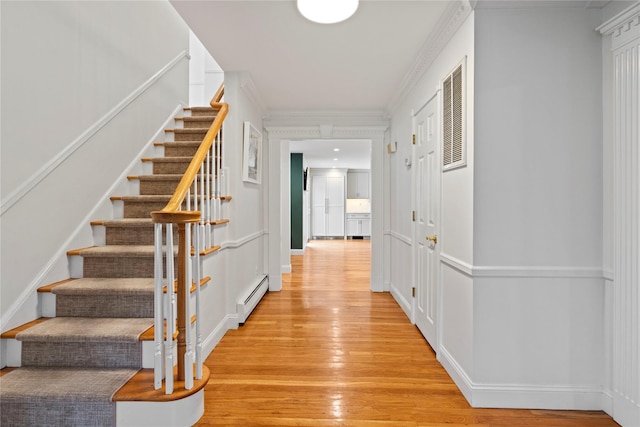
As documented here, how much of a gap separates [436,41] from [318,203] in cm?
896

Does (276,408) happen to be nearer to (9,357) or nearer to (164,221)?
(164,221)

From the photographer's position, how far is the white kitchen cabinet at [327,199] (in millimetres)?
11266

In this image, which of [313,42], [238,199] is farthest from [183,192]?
[313,42]

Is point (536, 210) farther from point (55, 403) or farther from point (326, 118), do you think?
point (326, 118)

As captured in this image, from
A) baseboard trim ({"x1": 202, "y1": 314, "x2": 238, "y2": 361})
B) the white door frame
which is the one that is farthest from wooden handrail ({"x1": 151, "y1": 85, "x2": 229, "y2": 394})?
the white door frame

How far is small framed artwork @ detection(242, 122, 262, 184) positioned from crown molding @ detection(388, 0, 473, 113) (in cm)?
166

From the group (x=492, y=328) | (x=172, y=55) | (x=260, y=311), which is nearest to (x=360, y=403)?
(x=492, y=328)

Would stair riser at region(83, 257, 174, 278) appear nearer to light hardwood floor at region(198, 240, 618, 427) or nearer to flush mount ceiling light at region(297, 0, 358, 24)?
light hardwood floor at region(198, 240, 618, 427)

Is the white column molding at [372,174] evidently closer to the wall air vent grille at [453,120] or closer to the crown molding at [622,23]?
the wall air vent grille at [453,120]

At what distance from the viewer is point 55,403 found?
5.16 ft

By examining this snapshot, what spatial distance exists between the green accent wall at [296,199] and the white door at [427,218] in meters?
4.63

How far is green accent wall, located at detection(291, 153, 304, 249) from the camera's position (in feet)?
25.0

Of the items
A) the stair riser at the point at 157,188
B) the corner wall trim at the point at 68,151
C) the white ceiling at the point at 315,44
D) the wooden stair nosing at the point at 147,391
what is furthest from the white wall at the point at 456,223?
the corner wall trim at the point at 68,151

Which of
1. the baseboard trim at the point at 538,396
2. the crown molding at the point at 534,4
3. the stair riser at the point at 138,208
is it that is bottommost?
the baseboard trim at the point at 538,396
